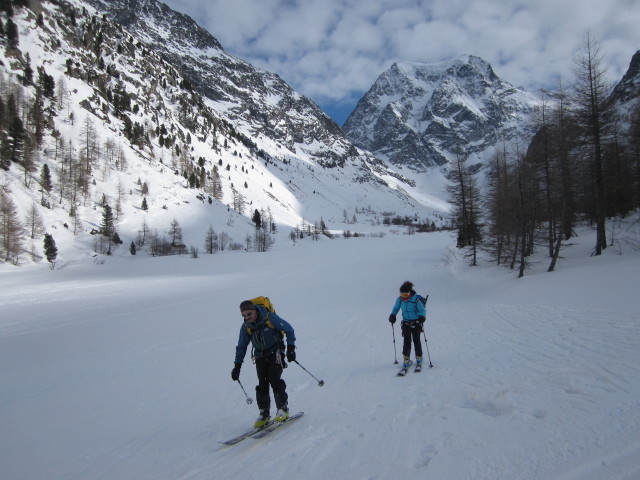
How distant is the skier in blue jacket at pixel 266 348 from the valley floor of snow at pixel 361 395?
477 mm

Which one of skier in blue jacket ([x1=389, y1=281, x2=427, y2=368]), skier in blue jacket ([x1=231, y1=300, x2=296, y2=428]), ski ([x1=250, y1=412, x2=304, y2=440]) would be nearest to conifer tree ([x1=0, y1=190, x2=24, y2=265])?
skier in blue jacket ([x1=231, y1=300, x2=296, y2=428])

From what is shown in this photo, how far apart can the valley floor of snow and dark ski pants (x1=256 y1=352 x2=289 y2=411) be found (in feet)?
1.69

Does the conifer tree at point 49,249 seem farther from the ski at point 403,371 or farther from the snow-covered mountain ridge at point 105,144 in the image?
the ski at point 403,371

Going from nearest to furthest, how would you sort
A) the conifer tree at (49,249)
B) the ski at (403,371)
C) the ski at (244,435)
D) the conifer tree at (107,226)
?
the ski at (244,435)
the ski at (403,371)
the conifer tree at (49,249)
the conifer tree at (107,226)

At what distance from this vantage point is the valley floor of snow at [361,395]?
4.09m

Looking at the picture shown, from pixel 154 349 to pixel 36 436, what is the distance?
6.14 m

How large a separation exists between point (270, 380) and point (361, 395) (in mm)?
2189

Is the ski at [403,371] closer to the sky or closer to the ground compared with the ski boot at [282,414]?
closer to the ground

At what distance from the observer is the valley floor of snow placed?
4.09 meters

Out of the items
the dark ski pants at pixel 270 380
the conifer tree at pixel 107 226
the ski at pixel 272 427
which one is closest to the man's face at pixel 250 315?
the dark ski pants at pixel 270 380

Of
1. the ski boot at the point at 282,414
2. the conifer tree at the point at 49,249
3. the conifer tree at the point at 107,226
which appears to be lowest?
the ski boot at the point at 282,414

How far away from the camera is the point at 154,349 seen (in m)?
12.6

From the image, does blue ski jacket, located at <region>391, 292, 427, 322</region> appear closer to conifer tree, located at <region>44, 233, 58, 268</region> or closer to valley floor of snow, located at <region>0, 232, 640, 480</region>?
valley floor of snow, located at <region>0, 232, 640, 480</region>

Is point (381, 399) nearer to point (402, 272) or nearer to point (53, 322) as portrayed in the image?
point (53, 322)
